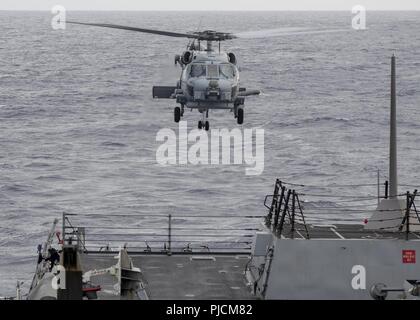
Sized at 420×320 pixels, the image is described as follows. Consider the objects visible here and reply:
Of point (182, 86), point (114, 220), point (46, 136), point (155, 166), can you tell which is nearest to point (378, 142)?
point (155, 166)

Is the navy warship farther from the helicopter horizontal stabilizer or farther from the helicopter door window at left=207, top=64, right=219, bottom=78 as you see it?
the helicopter horizontal stabilizer

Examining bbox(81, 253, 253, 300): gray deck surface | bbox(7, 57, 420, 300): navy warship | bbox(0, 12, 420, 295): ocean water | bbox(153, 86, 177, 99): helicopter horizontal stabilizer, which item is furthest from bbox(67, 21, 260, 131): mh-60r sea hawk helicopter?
bbox(7, 57, 420, 300): navy warship

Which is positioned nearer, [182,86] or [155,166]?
[182,86]

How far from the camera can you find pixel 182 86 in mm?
57344

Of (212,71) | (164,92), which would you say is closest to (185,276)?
(212,71)

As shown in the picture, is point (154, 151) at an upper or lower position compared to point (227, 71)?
lower

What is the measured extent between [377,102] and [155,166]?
5914cm

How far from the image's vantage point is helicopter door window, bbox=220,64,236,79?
55.5 m

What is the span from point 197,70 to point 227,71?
1.56 metres

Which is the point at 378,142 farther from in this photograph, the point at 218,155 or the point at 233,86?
the point at 233,86

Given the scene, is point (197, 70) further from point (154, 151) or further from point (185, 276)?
point (154, 151)

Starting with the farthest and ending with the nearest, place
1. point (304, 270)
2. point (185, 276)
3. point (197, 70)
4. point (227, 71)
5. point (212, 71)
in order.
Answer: point (197, 70)
point (227, 71)
point (212, 71)
point (185, 276)
point (304, 270)

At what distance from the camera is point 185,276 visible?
33.4 meters

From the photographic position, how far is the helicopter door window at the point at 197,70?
55531 mm
